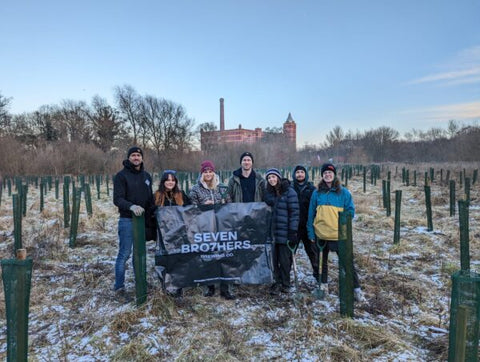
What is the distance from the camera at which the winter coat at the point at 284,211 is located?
391 centimetres

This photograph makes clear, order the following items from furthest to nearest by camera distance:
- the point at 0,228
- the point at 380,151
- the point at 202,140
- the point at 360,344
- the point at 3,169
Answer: the point at 380,151 < the point at 202,140 < the point at 3,169 < the point at 0,228 < the point at 360,344

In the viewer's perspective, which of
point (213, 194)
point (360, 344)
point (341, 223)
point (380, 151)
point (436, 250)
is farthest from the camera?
point (380, 151)

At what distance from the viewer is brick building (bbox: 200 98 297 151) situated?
46.1m

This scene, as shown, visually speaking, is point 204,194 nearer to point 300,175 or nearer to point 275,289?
point 300,175

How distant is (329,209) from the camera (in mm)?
3840

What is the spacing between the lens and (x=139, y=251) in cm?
334

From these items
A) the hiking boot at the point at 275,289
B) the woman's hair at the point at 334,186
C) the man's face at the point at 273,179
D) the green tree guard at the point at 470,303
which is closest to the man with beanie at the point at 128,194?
the man's face at the point at 273,179

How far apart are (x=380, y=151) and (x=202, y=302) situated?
69895 mm

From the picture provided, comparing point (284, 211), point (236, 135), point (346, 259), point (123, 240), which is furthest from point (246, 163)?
point (236, 135)

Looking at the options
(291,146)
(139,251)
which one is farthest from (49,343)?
(291,146)

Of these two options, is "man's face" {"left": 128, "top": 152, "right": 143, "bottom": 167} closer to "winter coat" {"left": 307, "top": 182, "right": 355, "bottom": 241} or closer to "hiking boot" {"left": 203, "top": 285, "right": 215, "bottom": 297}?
"hiking boot" {"left": 203, "top": 285, "right": 215, "bottom": 297}

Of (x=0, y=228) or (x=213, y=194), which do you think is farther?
(x=0, y=228)

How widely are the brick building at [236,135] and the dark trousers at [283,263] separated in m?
39.1

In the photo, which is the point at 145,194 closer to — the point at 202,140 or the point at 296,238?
the point at 296,238
